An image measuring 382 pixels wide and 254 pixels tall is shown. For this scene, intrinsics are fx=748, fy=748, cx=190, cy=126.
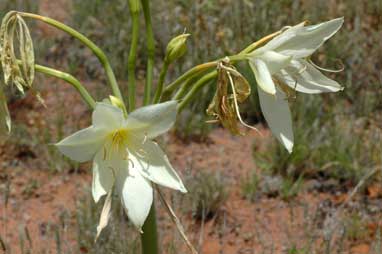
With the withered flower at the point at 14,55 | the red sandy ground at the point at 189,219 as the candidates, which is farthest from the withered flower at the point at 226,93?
the red sandy ground at the point at 189,219

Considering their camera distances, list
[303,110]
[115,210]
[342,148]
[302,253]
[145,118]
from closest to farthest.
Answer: [145,118] → [302,253] → [115,210] → [342,148] → [303,110]

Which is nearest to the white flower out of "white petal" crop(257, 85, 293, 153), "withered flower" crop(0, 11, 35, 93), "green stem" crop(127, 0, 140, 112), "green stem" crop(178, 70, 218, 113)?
"white petal" crop(257, 85, 293, 153)

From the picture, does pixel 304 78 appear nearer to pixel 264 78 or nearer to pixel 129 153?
pixel 264 78

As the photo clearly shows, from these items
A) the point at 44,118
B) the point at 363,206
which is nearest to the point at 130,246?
the point at 363,206

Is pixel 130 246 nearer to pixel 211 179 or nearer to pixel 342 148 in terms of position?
pixel 211 179

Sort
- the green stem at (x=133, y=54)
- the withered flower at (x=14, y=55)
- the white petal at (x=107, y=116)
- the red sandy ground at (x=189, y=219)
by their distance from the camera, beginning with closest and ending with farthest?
the white petal at (x=107, y=116), the withered flower at (x=14, y=55), the green stem at (x=133, y=54), the red sandy ground at (x=189, y=219)

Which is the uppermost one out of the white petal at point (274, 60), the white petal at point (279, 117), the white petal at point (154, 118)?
the white petal at point (274, 60)

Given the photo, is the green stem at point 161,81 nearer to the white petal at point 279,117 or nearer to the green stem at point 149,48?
the green stem at point 149,48
